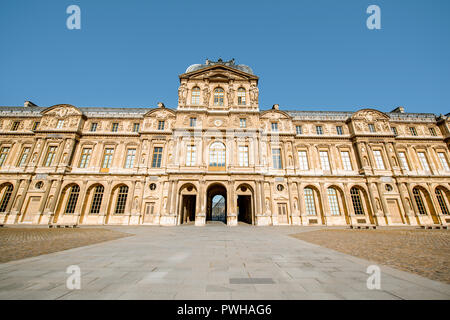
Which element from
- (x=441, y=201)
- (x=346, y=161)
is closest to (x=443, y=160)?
(x=441, y=201)

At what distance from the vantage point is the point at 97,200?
21578mm

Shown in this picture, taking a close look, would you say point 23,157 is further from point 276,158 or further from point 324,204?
point 324,204


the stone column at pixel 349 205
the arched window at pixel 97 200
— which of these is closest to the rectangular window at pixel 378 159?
the stone column at pixel 349 205

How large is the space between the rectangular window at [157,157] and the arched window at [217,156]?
7009 mm

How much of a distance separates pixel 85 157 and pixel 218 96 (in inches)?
796

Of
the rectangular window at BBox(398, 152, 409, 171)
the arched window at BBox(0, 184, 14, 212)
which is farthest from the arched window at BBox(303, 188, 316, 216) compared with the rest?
the arched window at BBox(0, 184, 14, 212)

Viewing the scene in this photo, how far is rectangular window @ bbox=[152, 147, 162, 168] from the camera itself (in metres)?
22.3

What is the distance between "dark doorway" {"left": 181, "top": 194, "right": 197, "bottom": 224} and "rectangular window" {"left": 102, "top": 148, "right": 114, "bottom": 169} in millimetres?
11431

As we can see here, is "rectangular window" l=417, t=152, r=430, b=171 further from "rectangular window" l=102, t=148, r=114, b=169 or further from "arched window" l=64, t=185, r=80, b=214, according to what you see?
"arched window" l=64, t=185, r=80, b=214

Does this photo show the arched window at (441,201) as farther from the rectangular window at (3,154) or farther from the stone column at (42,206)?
the rectangular window at (3,154)

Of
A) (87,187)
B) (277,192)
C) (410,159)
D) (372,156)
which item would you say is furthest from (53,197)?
(410,159)

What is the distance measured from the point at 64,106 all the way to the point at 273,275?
3316 cm

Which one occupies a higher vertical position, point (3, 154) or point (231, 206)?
point (3, 154)

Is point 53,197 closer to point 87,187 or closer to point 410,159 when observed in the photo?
point 87,187
